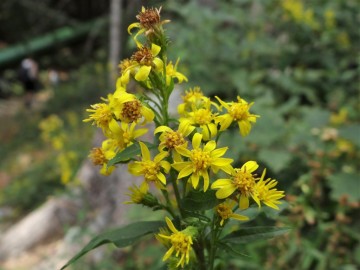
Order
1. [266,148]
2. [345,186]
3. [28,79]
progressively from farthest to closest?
[28,79], [266,148], [345,186]

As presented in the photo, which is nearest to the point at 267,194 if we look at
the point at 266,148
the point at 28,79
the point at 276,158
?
the point at 276,158

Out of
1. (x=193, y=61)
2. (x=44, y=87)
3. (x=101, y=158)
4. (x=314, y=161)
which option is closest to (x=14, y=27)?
(x=44, y=87)

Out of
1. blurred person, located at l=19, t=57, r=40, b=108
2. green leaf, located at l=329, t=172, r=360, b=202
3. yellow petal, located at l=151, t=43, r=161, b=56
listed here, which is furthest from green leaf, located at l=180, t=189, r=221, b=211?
blurred person, located at l=19, t=57, r=40, b=108

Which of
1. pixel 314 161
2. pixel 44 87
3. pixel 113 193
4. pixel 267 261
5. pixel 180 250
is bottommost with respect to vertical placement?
pixel 267 261

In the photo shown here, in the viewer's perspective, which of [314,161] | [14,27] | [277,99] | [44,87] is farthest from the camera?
[14,27]

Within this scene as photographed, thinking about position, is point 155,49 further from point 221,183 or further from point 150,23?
point 221,183

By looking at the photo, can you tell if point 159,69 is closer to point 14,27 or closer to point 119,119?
point 119,119

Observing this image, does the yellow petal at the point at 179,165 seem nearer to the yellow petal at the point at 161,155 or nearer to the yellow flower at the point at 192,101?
the yellow petal at the point at 161,155

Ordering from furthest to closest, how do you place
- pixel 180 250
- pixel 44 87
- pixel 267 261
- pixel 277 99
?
pixel 44 87
pixel 277 99
pixel 267 261
pixel 180 250
